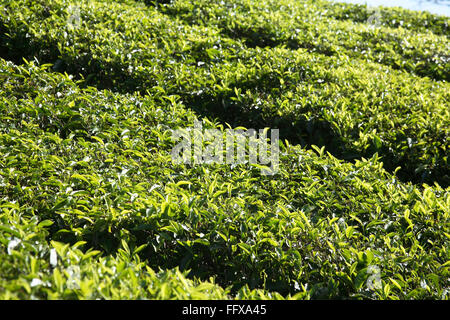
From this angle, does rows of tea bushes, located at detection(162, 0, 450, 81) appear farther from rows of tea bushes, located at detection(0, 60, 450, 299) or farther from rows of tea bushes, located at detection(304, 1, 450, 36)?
rows of tea bushes, located at detection(0, 60, 450, 299)

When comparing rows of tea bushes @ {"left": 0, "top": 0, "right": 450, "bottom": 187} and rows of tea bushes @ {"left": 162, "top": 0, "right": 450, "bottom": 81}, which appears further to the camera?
rows of tea bushes @ {"left": 162, "top": 0, "right": 450, "bottom": 81}

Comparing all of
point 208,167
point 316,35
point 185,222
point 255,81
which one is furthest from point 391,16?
point 185,222

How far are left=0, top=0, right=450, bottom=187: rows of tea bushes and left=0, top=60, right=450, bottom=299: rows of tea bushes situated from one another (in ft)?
2.27

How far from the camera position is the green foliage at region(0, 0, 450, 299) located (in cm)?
244

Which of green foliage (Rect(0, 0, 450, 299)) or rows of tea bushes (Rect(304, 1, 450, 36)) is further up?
rows of tea bushes (Rect(304, 1, 450, 36))

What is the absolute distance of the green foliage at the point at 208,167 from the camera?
2443mm

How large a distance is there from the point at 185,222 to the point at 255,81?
2.52 m

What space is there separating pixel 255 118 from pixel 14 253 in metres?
2.99

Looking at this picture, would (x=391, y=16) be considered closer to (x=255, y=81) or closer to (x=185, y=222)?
(x=255, y=81)

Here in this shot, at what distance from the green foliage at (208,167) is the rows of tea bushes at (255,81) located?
2 centimetres

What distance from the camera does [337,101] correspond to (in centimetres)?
441

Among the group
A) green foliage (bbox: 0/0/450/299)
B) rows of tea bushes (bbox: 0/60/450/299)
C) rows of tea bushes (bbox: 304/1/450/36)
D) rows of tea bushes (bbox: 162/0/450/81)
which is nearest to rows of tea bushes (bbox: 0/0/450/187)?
green foliage (bbox: 0/0/450/299)

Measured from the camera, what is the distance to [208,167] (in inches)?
132
